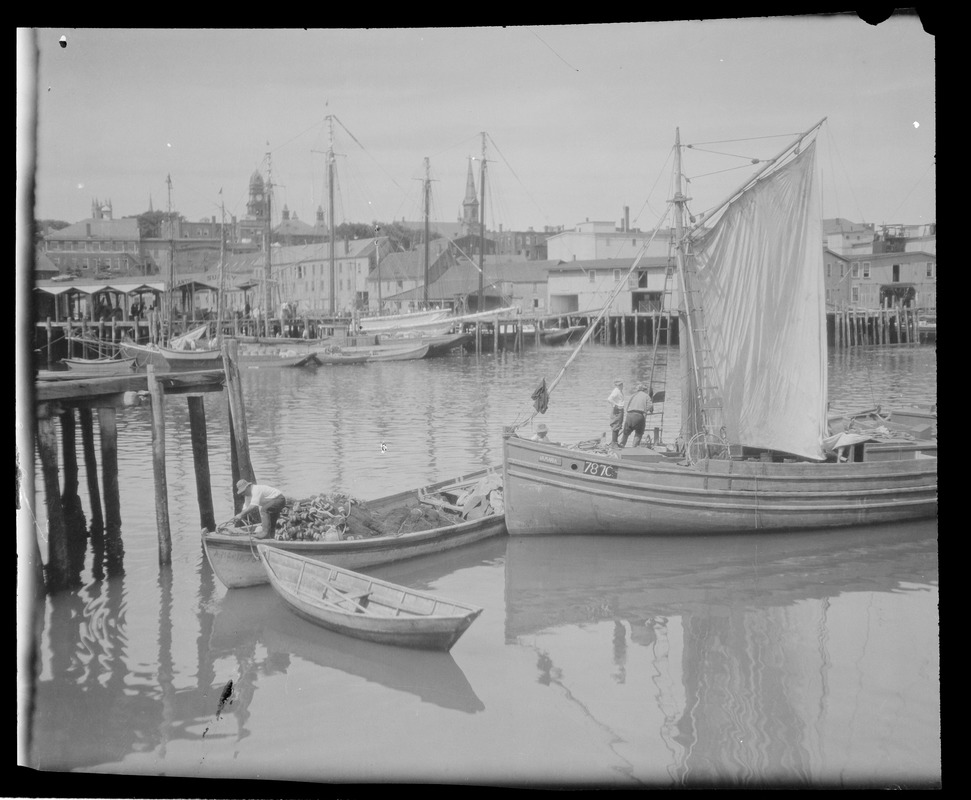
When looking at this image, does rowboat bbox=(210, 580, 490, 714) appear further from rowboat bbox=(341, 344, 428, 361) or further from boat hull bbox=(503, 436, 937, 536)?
rowboat bbox=(341, 344, 428, 361)

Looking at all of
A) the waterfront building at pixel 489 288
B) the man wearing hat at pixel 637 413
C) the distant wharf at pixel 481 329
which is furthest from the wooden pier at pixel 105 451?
the waterfront building at pixel 489 288

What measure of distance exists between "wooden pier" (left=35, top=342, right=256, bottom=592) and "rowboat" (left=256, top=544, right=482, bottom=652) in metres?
2.27

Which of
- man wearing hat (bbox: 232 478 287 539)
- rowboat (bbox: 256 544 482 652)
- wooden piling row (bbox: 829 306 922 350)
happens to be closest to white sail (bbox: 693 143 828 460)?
rowboat (bbox: 256 544 482 652)

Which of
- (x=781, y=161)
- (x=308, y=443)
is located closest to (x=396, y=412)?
(x=308, y=443)

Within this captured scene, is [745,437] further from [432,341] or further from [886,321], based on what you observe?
[432,341]

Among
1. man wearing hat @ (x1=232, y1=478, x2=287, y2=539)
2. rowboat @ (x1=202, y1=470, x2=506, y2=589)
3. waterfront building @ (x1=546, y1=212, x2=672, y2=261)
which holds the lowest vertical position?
rowboat @ (x1=202, y1=470, x2=506, y2=589)

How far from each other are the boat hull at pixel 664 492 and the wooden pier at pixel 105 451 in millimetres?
4165

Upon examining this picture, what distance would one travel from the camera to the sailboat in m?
13.6

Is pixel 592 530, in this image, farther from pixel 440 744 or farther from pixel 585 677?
pixel 440 744

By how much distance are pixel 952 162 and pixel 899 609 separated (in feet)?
20.8

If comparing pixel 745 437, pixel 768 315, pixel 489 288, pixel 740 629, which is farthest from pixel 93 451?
pixel 489 288

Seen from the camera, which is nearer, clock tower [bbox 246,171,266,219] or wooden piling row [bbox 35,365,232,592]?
wooden piling row [bbox 35,365,232,592]

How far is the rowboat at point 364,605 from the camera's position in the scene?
9.30 metres

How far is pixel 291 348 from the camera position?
40812 millimetres
